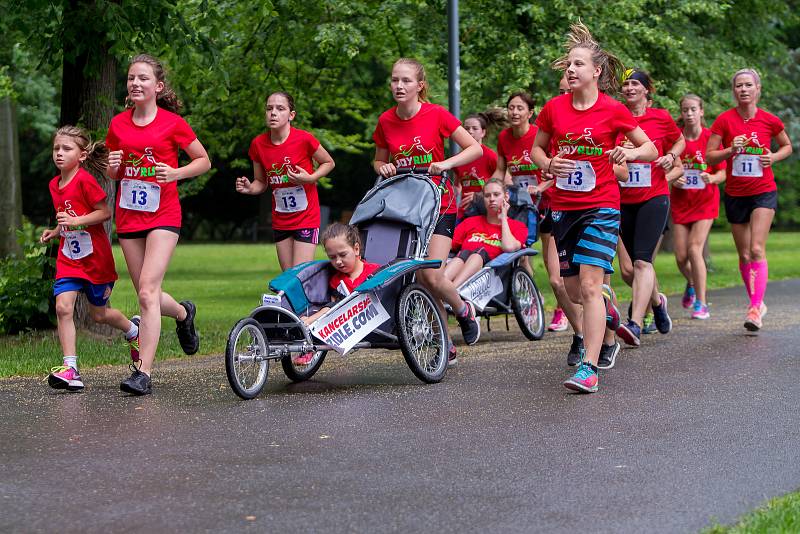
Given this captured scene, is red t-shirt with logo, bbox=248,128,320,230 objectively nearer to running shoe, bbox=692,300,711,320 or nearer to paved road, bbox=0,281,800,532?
paved road, bbox=0,281,800,532

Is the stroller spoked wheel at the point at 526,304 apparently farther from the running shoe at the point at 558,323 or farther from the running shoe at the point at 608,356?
the running shoe at the point at 608,356

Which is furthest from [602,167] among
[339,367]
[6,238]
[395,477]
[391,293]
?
[6,238]

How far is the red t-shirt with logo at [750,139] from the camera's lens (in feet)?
39.8

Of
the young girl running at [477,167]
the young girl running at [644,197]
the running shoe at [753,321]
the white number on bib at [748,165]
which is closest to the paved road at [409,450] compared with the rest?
the young girl running at [644,197]

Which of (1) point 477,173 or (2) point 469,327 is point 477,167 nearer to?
(1) point 477,173

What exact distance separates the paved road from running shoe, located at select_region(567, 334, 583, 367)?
0.53 ft

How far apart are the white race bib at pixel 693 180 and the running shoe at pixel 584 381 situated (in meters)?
5.44

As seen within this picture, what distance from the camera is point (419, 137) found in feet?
31.5

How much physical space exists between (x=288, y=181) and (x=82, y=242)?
205cm

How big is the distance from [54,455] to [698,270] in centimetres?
845

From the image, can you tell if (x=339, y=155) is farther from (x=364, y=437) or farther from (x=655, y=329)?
(x=364, y=437)

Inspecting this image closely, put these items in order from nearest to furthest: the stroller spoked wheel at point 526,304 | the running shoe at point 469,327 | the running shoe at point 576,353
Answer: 1. the running shoe at point 576,353
2. the running shoe at point 469,327
3. the stroller spoked wheel at point 526,304

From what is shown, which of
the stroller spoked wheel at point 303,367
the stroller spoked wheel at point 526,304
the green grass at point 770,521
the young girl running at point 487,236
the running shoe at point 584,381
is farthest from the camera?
the stroller spoked wheel at point 526,304

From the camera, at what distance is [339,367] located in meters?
10.1
